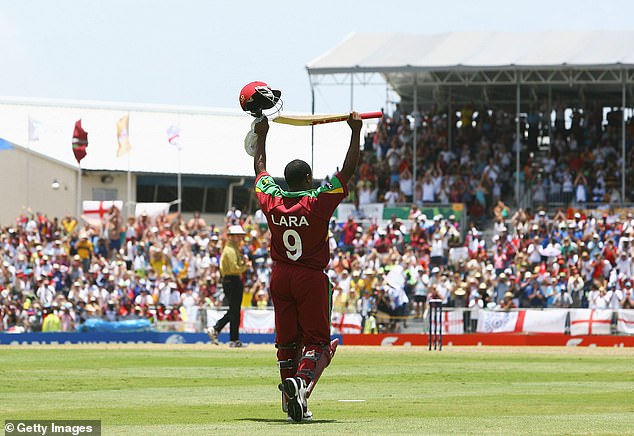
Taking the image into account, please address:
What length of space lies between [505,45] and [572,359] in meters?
19.7

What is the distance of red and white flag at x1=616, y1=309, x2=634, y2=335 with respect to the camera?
28.2 metres

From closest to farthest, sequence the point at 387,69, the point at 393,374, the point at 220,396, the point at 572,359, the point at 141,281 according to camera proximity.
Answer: the point at 220,396 → the point at 393,374 → the point at 572,359 → the point at 141,281 → the point at 387,69

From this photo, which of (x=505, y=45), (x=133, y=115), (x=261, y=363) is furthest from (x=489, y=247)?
(x=133, y=115)

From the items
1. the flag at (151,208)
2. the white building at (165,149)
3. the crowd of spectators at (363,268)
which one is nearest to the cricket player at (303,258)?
the crowd of spectators at (363,268)

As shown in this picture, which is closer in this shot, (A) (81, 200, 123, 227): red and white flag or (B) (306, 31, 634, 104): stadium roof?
(B) (306, 31, 634, 104): stadium roof

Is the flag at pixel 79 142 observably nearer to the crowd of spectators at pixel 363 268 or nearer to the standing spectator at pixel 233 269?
the crowd of spectators at pixel 363 268

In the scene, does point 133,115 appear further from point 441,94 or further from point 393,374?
point 393,374

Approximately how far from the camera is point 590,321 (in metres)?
28.5

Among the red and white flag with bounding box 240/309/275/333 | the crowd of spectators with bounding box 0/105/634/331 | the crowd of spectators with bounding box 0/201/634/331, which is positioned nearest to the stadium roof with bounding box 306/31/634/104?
the crowd of spectators with bounding box 0/105/634/331

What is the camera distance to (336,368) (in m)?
18.2

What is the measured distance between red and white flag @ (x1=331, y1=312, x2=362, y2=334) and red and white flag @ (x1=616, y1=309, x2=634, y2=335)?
5.58m

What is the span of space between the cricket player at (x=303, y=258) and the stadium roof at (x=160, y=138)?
5080cm

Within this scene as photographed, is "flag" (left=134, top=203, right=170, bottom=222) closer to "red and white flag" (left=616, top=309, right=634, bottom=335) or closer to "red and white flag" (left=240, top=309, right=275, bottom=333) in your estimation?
"red and white flag" (left=240, top=309, right=275, bottom=333)

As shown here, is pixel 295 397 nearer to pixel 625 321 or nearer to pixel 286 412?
pixel 286 412
